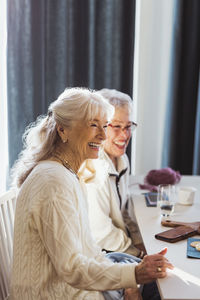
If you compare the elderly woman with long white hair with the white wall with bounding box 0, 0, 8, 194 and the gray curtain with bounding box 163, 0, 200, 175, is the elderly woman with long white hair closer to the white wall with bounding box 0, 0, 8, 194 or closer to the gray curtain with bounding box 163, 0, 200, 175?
the white wall with bounding box 0, 0, 8, 194

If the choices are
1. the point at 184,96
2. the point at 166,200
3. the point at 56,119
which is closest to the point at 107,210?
the point at 166,200

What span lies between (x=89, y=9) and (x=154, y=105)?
0.87 metres

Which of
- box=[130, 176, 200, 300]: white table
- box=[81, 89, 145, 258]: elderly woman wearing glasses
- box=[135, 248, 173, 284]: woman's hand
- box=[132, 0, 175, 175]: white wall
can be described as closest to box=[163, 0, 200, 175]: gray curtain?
box=[132, 0, 175, 175]: white wall

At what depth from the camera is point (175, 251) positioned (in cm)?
120

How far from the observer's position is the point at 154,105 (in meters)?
2.70

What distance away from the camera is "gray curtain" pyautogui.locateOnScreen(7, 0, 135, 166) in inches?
92.4

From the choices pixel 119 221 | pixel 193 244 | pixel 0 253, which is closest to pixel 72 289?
pixel 0 253

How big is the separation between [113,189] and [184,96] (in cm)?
126

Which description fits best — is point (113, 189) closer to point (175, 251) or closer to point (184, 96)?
point (175, 251)

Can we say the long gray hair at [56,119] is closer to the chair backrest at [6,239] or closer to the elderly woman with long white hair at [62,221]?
the elderly woman with long white hair at [62,221]

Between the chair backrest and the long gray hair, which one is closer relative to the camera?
the long gray hair

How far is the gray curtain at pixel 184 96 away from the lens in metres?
2.57

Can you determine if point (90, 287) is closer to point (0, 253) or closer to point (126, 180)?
point (0, 253)

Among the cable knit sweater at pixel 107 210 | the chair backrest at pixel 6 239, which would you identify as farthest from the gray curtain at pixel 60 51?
the chair backrest at pixel 6 239
